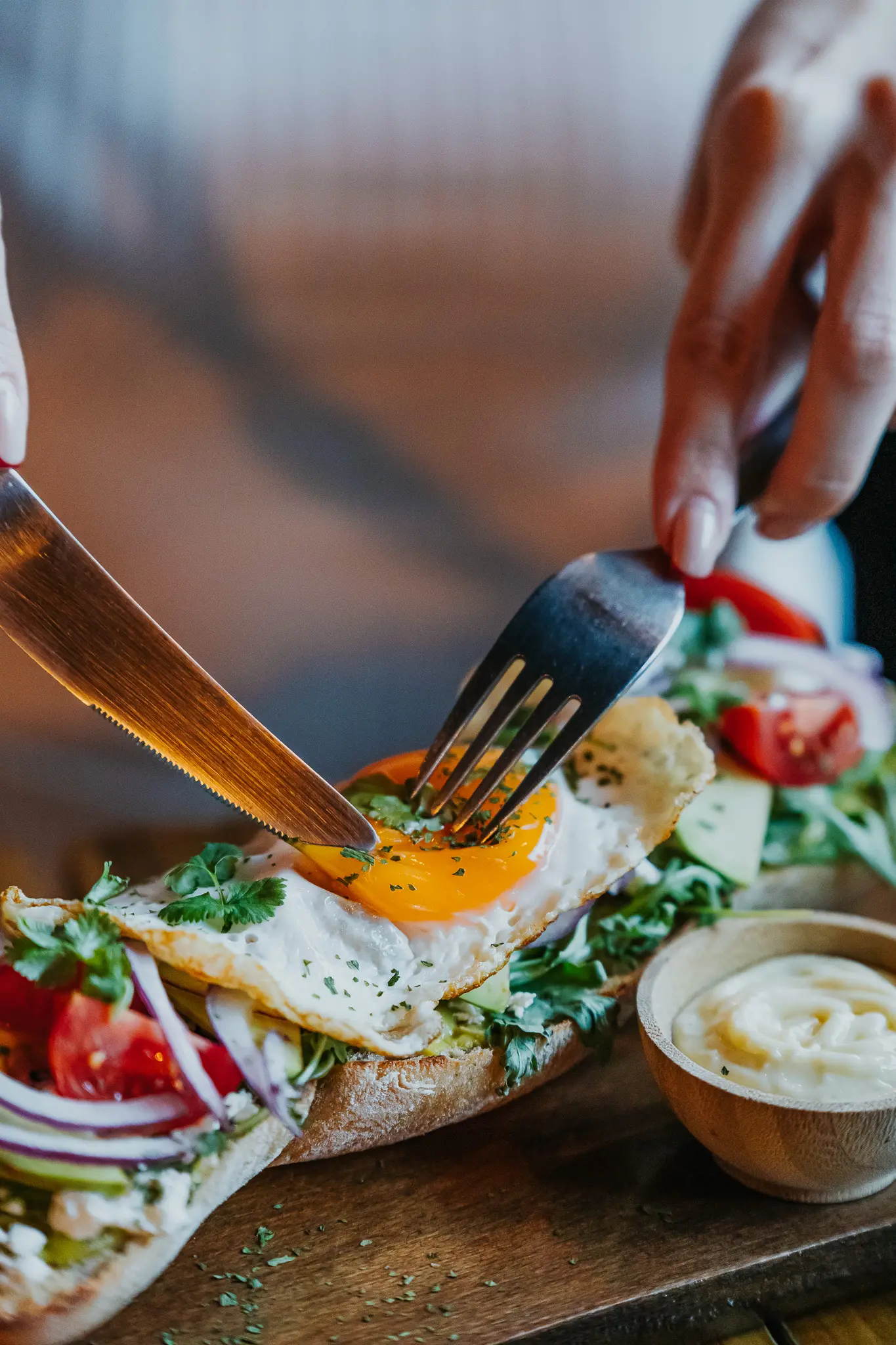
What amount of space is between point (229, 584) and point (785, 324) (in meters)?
1.51

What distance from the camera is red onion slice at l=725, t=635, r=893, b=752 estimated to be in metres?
2.76

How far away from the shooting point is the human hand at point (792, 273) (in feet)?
6.58

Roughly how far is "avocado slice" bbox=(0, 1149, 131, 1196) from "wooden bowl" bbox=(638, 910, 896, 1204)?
81 cm

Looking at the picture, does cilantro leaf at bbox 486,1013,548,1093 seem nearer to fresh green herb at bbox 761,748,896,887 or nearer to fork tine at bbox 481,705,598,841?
fork tine at bbox 481,705,598,841

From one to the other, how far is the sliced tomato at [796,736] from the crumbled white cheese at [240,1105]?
145 cm

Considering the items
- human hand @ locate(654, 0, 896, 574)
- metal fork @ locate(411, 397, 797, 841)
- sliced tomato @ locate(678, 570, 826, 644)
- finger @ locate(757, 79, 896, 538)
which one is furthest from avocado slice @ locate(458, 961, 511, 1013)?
sliced tomato @ locate(678, 570, 826, 644)

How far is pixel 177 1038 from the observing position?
1.58m

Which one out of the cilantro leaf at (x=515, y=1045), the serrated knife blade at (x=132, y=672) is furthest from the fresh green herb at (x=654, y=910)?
the serrated knife blade at (x=132, y=672)

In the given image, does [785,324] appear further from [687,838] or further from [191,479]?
[191,479]

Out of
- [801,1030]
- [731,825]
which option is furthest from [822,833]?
[801,1030]

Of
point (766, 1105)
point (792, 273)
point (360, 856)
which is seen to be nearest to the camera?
point (766, 1105)

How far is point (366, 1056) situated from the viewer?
69.5 inches

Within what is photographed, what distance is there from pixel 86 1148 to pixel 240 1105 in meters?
0.21

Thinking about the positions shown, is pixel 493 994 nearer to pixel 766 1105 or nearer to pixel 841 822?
pixel 766 1105
